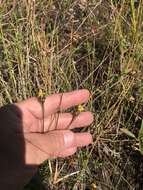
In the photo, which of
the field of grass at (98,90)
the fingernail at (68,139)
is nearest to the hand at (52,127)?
the fingernail at (68,139)

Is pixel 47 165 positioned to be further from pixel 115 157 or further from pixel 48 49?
pixel 48 49

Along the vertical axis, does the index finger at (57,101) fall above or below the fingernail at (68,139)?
above

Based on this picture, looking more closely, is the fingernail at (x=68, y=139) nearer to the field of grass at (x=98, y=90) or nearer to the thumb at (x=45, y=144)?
the thumb at (x=45, y=144)

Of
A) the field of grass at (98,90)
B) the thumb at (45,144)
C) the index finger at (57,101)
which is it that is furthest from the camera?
the field of grass at (98,90)

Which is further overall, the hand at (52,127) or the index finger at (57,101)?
the index finger at (57,101)

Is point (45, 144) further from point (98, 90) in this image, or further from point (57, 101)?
point (98, 90)

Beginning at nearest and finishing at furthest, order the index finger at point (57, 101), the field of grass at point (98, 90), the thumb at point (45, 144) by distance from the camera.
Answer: the thumb at point (45, 144) → the index finger at point (57, 101) → the field of grass at point (98, 90)

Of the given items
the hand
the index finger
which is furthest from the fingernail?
the index finger
